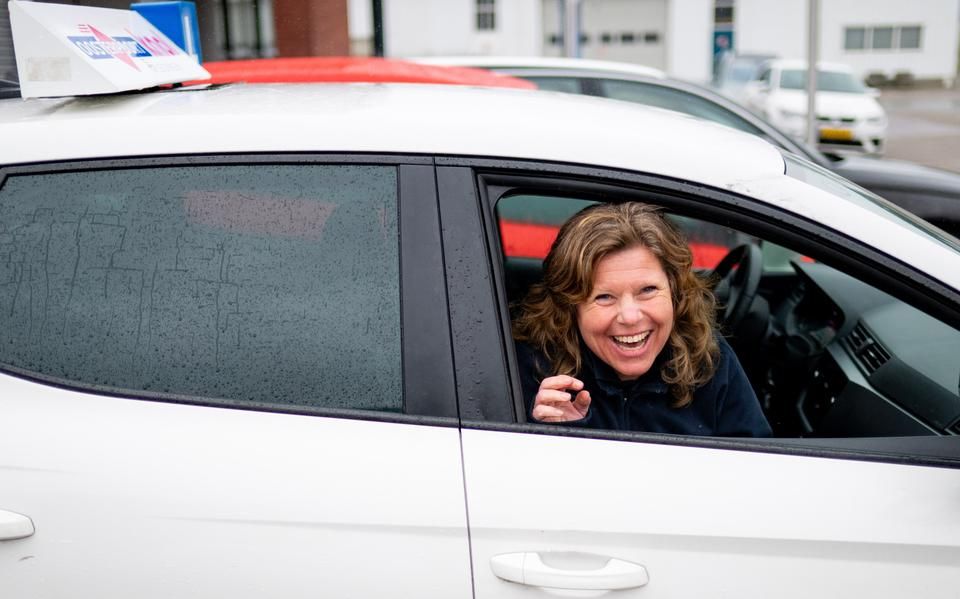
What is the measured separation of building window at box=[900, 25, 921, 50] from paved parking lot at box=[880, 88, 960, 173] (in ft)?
6.18

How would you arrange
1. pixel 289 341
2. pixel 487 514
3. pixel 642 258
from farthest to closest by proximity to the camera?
pixel 642 258
pixel 289 341
pixel 487 514

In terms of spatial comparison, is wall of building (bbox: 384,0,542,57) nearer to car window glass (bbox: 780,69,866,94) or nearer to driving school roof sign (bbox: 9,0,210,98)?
car window glass (bbox: 780,69,866,94)

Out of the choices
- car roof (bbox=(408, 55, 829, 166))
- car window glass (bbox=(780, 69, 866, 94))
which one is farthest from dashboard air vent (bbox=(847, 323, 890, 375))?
car window glass (bbox=(780, 69, 866, 94))

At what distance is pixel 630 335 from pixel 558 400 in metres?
0.25

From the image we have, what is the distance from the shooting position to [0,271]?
1.69 metres

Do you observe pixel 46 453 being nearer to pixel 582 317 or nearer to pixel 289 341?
pixel 289 341

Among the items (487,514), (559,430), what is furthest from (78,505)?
(559,430)

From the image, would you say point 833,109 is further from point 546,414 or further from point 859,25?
point 859,25

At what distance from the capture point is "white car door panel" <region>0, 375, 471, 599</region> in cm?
155

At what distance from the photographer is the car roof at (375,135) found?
1698 mm

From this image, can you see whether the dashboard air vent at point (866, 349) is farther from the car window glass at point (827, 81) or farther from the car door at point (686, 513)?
the car window glass at point (827, 81)

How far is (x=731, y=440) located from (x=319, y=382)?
73 centimetres

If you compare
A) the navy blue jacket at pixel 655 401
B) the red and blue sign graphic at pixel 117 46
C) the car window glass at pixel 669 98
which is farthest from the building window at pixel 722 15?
the navy blue jacket at pixel 655 401

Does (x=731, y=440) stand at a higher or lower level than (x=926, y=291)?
lower
